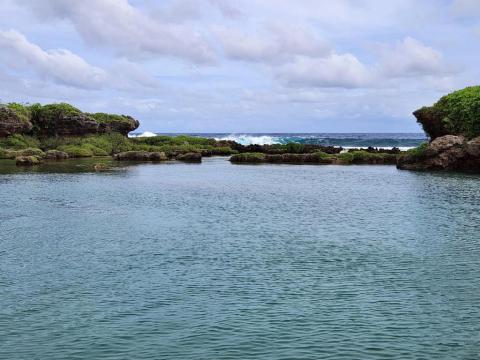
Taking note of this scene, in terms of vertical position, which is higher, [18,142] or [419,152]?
[18,142]

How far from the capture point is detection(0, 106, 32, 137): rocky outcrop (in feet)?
376

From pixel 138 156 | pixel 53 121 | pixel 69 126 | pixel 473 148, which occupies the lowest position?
pixel 138 156

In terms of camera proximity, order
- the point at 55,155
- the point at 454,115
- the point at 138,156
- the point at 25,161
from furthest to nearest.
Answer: the point at 138,156 → the point at 55,155 → the point at 25,161 → the point at 454,115

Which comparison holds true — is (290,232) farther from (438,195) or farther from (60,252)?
(438,195)

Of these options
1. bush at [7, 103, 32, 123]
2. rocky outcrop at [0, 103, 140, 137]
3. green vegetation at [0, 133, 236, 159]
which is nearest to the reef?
green vegetation at [0, 133, 236, 159]

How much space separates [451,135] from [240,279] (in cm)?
6819

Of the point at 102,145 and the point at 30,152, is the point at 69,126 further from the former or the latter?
the point at 30,152

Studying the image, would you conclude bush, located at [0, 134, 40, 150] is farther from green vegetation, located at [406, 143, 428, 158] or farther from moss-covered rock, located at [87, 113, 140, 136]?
green vegetation, located at [406, 143, 428, 158]

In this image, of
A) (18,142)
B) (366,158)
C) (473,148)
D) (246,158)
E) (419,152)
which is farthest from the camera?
(18,142)

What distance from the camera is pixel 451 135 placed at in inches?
3278

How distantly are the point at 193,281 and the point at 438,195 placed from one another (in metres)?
35.4

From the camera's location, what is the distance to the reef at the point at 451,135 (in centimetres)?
7756

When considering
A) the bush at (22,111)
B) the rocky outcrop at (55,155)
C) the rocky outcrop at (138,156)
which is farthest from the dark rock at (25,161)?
the bush at (22,111)

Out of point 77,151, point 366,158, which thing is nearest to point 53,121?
point 77,151
